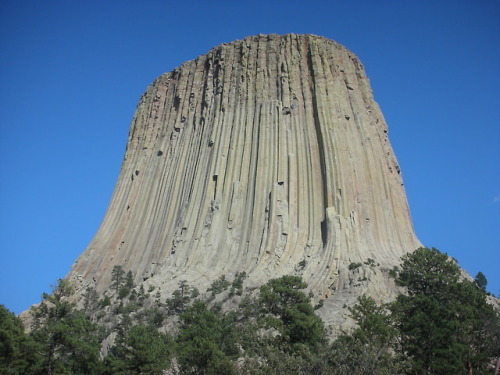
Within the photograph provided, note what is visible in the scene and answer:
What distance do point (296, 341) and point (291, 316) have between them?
126 cm

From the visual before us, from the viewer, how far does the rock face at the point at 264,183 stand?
1850 inches

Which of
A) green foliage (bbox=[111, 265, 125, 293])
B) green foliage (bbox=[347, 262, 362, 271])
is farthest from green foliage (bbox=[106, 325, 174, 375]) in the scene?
green foliage (bbox=[111, 265, 125, 293])

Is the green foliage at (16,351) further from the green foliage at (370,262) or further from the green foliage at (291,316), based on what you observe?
the green foliage at (370,262)

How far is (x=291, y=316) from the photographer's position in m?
30.1

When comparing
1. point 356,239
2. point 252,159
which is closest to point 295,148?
point 252,159

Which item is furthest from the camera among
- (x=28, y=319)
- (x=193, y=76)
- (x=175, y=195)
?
(x=193, y=76)

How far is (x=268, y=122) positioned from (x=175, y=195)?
432 inches

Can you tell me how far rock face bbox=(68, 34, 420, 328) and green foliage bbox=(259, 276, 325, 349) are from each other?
714cm

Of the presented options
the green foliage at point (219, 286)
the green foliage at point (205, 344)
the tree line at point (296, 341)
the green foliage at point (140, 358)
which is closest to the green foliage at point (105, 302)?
the green foliage at point (219, 286)

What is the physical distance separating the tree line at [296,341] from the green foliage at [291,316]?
0.17 ft

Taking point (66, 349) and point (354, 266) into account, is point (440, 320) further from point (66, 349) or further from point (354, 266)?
point (66, 349)

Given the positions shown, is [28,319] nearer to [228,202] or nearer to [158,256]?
[158,256]

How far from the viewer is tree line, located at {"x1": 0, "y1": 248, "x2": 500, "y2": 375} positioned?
1033 inches

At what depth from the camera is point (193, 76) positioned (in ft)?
217
